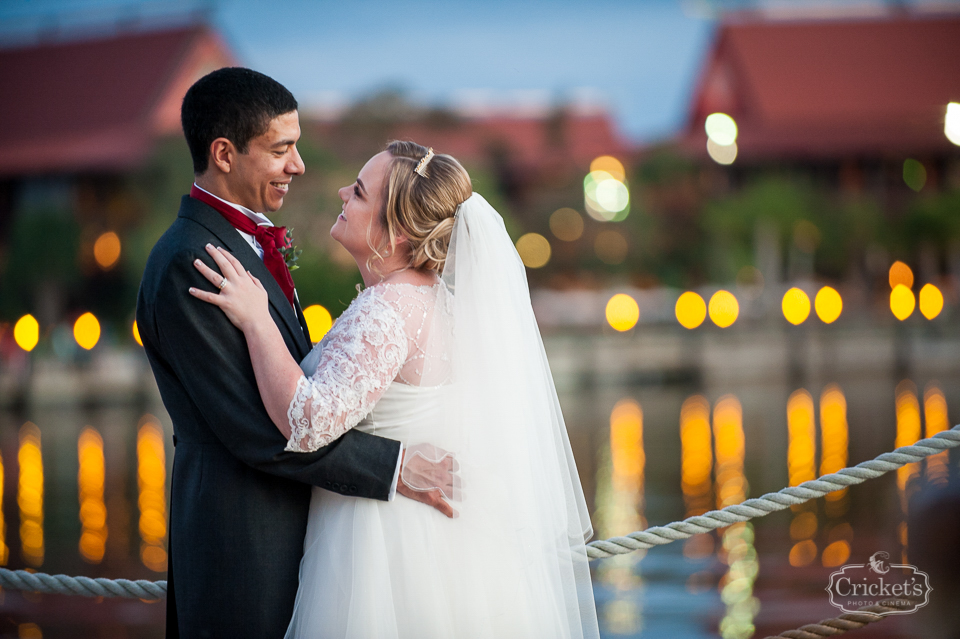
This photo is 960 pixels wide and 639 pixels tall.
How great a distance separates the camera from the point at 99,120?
2956cm

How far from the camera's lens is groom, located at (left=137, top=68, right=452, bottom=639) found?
1.87 metres

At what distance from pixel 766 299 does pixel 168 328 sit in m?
22.9

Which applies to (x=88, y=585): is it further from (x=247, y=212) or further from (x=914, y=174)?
(x=914, y=174)

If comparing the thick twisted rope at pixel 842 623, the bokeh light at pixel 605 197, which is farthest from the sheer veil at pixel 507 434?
the bokeh light at pixel 605 197

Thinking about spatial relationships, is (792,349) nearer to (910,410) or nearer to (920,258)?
(910,410)

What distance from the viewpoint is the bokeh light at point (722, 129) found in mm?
30297

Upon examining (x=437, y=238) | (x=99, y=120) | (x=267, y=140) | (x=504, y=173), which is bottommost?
(x=437, y=238)

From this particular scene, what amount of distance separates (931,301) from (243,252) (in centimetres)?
2373

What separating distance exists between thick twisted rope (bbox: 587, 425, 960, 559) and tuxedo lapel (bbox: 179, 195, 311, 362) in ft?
3.10

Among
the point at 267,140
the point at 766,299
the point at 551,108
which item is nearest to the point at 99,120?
the point at 551,108

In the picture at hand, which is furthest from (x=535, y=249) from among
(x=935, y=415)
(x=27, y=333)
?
(x=27, y=333)

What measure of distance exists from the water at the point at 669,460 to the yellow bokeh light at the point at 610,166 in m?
7.57

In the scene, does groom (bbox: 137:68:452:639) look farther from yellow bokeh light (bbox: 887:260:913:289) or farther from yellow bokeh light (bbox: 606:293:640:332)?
yellow bokeh light (bbox: 887:260:913:289)

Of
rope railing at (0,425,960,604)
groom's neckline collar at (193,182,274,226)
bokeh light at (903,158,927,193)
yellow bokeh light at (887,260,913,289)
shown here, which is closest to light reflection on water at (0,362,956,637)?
rope railing at (0,425,960,604)
